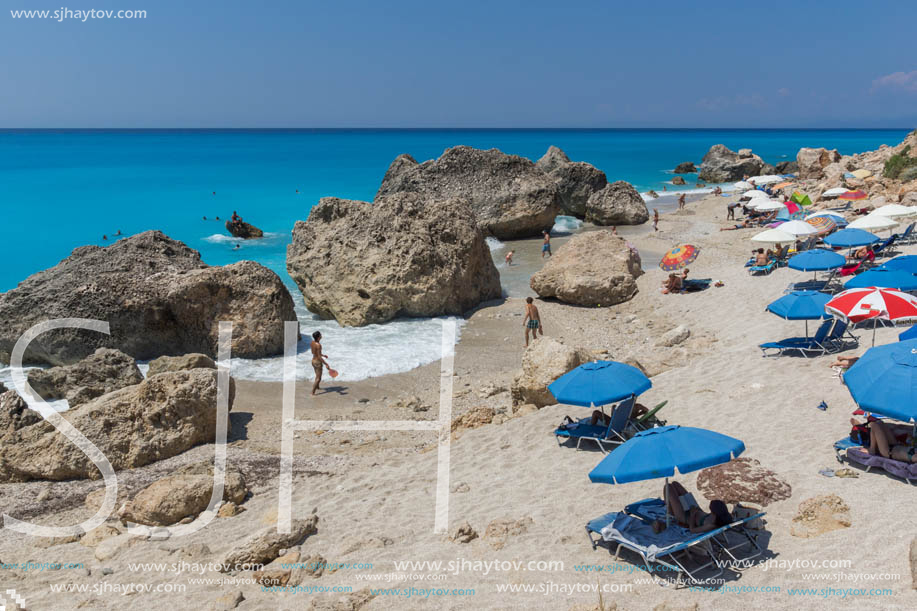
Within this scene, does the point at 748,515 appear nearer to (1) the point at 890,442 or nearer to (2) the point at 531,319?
(1) the point at 890,442

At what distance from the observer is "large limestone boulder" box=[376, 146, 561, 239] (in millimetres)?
31250

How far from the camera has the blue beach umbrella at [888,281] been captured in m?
12.0

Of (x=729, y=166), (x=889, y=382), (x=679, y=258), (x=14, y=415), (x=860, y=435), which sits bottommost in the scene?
(x=14, y=415)

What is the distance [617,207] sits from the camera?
3462 cm

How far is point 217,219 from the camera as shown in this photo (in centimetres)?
4547

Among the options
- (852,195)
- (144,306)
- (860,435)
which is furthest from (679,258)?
(144,306)

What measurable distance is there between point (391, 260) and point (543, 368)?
796 cm

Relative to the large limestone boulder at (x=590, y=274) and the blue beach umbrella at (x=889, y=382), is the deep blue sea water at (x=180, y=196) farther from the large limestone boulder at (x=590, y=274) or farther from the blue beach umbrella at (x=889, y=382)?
the blue beach umbrella at (x=889, y=382)

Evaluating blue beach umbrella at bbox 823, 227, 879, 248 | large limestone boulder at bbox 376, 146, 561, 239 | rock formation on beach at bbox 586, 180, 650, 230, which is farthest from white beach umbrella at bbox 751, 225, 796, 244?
rock formation on beach at bbox 586, 180, 650, 230

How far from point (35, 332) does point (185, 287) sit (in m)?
3.16

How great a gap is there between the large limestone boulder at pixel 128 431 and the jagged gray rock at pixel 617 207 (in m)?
28.0

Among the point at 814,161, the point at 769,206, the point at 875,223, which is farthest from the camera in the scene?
the point at 814,161

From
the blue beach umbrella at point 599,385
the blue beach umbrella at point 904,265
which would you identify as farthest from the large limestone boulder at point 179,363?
the blue beach umbrella at point 904,265

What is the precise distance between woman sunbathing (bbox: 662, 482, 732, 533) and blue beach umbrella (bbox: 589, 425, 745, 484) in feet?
1.99
